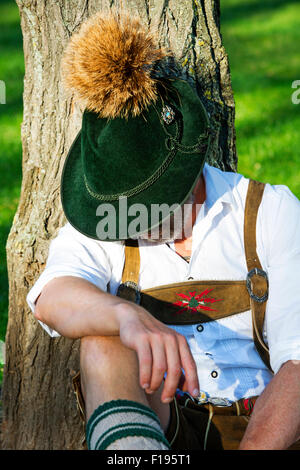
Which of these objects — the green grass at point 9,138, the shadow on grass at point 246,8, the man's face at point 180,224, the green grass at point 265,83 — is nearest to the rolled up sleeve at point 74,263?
the man's face at point 180,224

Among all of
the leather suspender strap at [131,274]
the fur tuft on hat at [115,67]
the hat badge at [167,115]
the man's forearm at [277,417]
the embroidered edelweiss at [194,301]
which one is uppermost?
the fur tuft on hat at [115,67]

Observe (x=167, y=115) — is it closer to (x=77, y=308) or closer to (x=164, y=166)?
(x=164, y=166)

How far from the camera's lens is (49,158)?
115 inches

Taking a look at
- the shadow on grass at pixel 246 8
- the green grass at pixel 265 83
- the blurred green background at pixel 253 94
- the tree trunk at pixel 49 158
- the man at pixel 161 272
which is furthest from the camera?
the shadow on grass at pixel 246 8

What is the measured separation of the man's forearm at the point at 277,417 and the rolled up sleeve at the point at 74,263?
693mm

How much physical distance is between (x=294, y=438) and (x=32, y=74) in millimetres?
1867

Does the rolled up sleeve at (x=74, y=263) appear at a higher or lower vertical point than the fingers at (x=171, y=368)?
higher

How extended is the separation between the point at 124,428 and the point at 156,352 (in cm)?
25

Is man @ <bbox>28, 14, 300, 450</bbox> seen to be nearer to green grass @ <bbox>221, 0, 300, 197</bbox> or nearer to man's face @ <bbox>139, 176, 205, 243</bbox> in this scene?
man's face @ <bbox>139, 176, 205, 243</bbox>

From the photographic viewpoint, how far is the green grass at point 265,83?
20.3 ft

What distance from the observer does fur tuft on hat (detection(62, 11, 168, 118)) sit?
85.7 inches

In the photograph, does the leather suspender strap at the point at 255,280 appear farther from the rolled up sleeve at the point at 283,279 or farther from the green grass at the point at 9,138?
the green grass at the point at 9,138

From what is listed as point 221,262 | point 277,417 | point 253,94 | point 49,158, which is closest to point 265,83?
point 253,94

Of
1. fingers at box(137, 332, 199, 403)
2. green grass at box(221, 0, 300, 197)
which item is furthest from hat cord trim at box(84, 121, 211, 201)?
green grass at box(221, 0, 300, 197)
